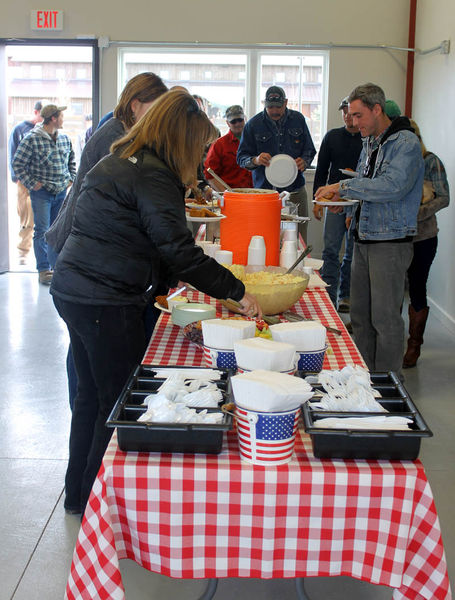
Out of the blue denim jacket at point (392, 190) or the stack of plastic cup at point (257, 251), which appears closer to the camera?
the stack of plastic cup at point (257, 251)

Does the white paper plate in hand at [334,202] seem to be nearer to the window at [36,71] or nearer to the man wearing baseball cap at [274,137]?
the man wearing baseball cap at [274,137]

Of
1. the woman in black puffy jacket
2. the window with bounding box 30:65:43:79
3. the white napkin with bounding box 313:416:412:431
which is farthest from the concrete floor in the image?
the window with bounding box 30:65:43:79

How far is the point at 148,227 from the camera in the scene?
1789 millimetres

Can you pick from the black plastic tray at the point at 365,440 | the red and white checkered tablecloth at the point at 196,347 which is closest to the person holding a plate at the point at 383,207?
the red and white checkered tablecloth at the point at 196,347

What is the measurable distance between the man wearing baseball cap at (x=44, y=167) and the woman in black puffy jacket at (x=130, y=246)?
431cm

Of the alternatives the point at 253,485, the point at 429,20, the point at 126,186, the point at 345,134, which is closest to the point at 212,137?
the point at 126,186

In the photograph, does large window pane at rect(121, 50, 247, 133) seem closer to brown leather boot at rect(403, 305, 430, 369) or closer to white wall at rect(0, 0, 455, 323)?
white wall at rect(0, 0, 455, 323)

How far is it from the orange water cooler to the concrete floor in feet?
3.62

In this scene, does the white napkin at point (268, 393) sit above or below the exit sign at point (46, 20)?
below

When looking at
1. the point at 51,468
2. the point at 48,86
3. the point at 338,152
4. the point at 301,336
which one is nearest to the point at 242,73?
the point at 338,152

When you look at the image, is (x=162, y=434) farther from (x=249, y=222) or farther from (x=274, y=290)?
(x=249, y=222)

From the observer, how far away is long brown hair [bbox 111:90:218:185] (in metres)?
1.81

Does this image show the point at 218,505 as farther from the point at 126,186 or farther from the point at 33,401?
the point at 33,401

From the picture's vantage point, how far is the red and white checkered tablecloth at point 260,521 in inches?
52.2
